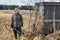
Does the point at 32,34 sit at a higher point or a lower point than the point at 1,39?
higher

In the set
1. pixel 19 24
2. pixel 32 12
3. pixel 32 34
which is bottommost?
pixel 19 24

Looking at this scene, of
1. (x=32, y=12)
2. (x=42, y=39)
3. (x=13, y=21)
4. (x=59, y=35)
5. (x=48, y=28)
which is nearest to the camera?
(x=32, y=12)

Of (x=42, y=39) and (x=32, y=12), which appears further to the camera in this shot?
(x=42, y=39)

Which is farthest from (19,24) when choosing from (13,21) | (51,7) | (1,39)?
(51,7)

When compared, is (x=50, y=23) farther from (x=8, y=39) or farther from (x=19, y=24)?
(x=8, y=39)

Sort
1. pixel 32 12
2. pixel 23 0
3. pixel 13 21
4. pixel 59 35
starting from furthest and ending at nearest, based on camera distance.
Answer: pixel 13 21, pixel 59 35, pixel 23 0, pixel 32 12

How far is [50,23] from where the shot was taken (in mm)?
11758

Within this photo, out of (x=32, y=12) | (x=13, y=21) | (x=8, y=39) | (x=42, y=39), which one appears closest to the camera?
(x=32, y=12)

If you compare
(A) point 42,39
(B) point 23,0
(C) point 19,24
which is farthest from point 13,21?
(B) point 23,0

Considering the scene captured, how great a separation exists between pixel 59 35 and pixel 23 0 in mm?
3077

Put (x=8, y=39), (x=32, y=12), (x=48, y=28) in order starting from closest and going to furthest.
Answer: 1. (x=32, y=12)
2. (x=8, y=39)
3. (x=48, y=28)

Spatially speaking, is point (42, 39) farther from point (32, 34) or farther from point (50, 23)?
point (50, 23)

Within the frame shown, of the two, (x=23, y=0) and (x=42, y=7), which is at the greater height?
(x=23, y=0)

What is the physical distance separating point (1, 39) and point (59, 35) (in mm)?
3551
